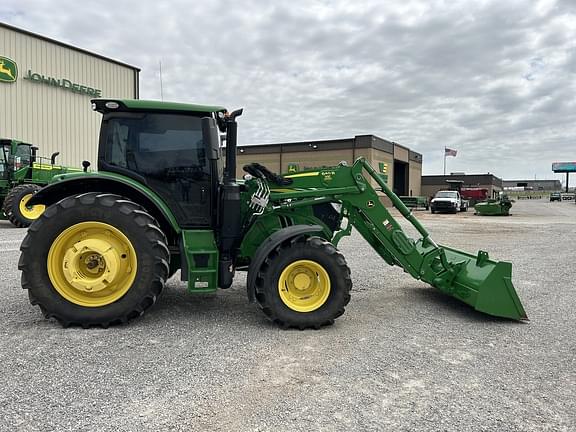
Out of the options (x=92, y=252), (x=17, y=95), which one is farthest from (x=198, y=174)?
(x=17, y=95)

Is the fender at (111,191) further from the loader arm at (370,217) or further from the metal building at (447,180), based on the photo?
the metal building at (447,180)

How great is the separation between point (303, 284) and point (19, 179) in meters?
14.1

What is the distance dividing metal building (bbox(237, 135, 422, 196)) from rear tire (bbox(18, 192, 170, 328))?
3543cm

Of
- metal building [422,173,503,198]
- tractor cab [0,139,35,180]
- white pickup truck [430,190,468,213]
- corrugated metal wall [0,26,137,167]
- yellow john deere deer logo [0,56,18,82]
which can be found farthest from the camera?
metal building [422,173,503,198]

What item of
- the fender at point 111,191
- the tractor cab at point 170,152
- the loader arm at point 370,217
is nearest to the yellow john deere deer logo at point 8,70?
the fender at point 111,191

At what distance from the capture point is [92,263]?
4.55m

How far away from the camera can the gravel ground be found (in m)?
2.91

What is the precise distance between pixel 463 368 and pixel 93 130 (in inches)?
1016

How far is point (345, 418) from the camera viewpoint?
9.56 ft

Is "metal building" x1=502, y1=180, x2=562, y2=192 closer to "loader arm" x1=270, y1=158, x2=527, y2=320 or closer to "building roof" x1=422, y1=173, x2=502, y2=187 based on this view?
"building roof" x1=422, y1=173, x2=502, y2=187

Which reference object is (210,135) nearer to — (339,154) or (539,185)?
(339,154)

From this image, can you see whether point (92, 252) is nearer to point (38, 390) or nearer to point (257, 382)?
point (38, 390)

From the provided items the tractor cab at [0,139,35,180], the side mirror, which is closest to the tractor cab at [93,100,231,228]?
the side mirror

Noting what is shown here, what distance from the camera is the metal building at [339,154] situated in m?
42.5
